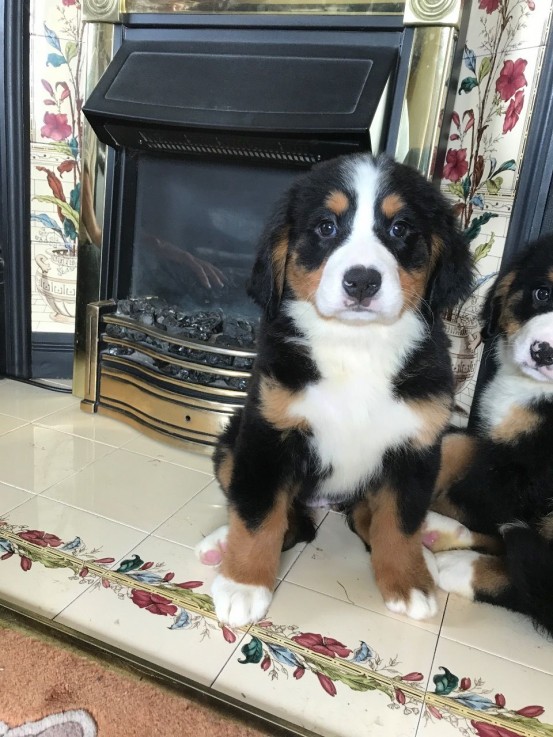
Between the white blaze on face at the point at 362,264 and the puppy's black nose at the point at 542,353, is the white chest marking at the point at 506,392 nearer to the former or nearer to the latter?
the puppy's black nose at the point at 542,353

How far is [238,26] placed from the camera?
6.69 ft

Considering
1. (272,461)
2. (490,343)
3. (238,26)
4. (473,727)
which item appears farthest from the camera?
(238,26)

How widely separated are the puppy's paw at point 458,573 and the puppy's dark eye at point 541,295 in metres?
0.68

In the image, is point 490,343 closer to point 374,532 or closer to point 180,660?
point 374,532

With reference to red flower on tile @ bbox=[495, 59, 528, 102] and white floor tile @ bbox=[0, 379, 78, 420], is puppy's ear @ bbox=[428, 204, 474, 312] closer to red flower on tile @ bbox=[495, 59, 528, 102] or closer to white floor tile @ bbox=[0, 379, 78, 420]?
red flower on tile @ bbox=[495, 59, 528, 102]

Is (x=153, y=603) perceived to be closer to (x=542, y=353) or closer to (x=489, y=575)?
(x=489, y=575)

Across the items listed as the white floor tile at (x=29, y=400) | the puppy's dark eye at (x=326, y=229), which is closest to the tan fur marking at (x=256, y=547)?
the puppy's dark eye at (x=326, y=229)

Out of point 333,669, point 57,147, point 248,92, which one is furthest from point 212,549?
point 57,147

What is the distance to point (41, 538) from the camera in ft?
5.19

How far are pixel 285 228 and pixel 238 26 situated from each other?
1.09m

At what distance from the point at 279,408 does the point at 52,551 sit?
0.73 metres

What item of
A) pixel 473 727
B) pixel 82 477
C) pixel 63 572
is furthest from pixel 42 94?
pixel 473 727

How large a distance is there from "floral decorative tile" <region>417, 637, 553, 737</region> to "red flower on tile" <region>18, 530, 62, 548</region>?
99cm

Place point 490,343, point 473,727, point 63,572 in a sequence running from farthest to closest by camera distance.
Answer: point 490,343
point 63,572
point 473,727
